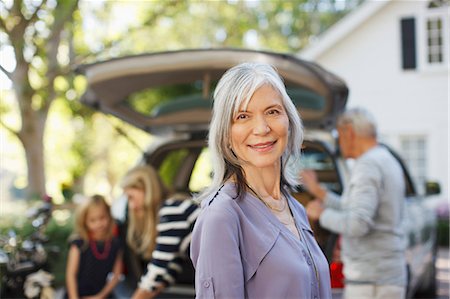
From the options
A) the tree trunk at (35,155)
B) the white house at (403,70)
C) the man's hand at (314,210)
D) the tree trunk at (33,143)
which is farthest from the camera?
the white house at (403,70)

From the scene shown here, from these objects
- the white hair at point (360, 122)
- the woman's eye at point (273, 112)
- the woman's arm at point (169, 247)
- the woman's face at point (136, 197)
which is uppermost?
the woman's eye at point (273, 112)

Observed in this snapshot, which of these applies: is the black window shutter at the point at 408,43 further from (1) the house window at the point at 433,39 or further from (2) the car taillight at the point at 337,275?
(2) the car taillight at the point at 337,275

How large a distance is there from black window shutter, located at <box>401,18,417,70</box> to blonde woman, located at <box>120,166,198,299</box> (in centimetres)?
1222

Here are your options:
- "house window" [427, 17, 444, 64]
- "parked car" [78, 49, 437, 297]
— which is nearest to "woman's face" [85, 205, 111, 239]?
"parked car" [78, 49, 437, 297]

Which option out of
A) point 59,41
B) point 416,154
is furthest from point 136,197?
point 416,154

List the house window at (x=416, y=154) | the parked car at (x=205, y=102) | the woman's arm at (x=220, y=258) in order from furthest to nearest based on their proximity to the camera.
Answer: the house window at (x=416, y=154) < the parked car at (x=205, y=102) < the woman's arm at (x=220, y=258)

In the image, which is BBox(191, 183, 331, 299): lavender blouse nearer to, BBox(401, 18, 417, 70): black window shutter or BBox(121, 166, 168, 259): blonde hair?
BBox(121, 166, 168, 259): blonde hair

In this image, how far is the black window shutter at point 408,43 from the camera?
1502 centimetres

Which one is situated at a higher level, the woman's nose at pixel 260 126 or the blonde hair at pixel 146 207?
the woman's nose at pixel 260 126

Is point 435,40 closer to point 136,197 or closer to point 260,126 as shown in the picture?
point 136,197

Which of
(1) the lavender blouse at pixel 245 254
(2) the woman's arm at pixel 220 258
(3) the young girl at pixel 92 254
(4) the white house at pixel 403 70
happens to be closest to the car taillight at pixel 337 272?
(3) the young girl at pixel 92 254

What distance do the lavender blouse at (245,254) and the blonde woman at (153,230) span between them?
153 cm

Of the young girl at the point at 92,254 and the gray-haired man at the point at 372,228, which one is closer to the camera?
the gray-haired man at the point at 372,228

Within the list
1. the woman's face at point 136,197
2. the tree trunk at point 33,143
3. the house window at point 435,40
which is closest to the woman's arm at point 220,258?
the woman's face at point 136,197
